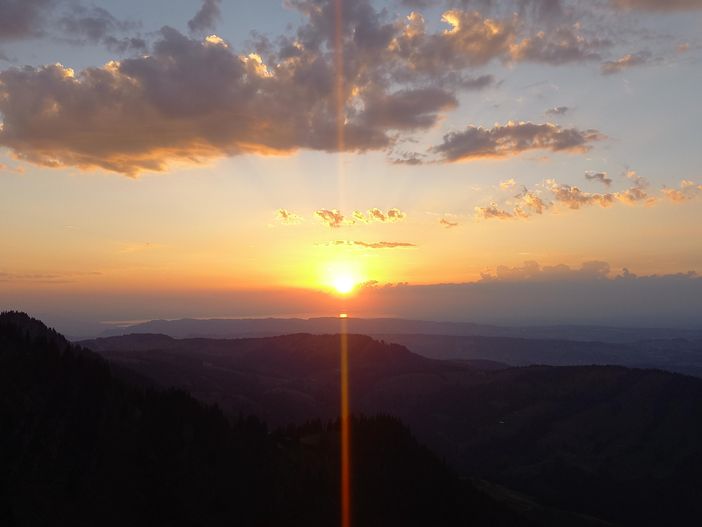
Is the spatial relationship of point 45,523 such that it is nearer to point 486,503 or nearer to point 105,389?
point 105,389

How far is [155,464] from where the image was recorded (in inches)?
5207

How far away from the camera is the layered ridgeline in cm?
11825

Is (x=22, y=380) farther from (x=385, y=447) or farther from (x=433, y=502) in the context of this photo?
(x=433, y=502)

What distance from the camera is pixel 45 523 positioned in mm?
105938

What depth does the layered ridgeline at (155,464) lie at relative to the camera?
118m

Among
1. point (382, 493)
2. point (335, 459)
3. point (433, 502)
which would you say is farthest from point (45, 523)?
point (433, 502)

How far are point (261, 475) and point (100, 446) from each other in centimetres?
3450

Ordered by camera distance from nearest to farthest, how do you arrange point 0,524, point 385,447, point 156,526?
point 0,524 → point 156,526 → point 385,447

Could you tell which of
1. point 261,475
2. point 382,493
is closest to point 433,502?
point 382,493

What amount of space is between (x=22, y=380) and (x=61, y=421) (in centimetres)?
1384

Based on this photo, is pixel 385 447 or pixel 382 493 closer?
pixel 382 493

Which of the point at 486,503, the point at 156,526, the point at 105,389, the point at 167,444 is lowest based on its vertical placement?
the point at 486,503

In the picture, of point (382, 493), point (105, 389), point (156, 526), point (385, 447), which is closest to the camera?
point (156, 526)

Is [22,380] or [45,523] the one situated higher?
[22,380]
